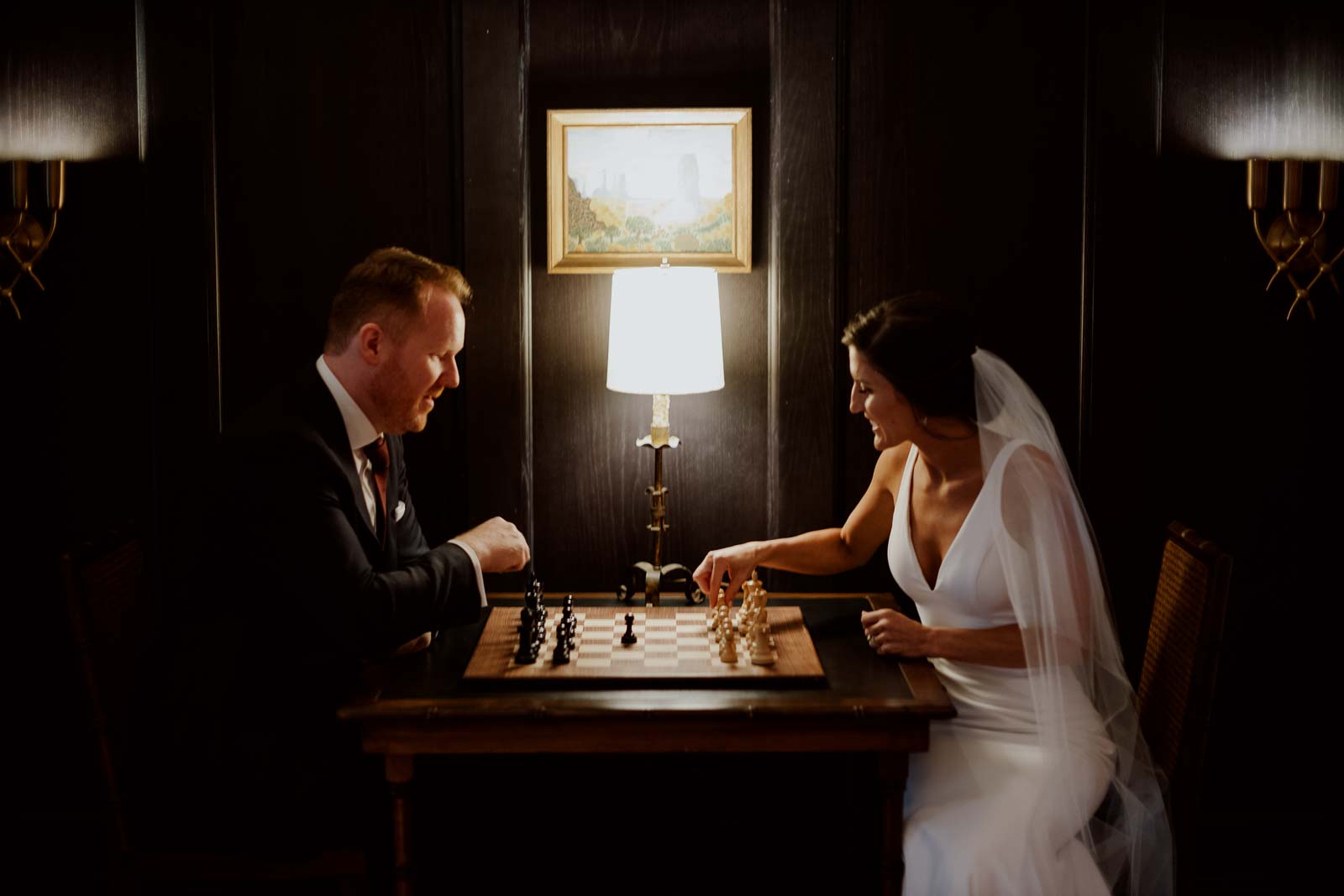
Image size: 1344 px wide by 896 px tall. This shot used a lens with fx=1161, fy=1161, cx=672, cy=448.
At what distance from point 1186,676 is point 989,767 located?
0.53 m

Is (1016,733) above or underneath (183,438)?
underneath

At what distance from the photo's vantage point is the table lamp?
10.5 ft

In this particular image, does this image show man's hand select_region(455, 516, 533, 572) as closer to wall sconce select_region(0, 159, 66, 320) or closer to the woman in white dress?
the woman in white dress

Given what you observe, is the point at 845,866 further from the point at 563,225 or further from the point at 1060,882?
the point at 563,225

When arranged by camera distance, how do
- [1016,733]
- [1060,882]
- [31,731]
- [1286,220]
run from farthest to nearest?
[31,731] < [1286,220] < [1016,733] < [1060,882]

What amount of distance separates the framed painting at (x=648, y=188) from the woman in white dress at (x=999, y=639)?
0.70 meters

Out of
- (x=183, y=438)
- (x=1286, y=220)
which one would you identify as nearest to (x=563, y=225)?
(x=183, y=438)

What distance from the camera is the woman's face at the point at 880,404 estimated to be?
2.93 meters

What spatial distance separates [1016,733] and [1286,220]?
176 centimetres

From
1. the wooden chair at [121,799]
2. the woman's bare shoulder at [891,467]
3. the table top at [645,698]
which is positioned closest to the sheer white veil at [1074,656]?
the table top at [645,698]

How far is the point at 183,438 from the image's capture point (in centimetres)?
353

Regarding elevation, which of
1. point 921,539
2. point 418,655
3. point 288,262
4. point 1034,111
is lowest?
point 418,655

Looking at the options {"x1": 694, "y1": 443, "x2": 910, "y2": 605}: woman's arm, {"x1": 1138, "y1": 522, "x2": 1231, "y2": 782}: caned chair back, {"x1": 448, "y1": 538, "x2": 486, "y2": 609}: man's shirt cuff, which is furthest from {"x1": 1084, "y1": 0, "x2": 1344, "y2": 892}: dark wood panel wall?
{"x1": 448, "y1": 538, "x2": 486, "y2": 609}: man's shirt cuff

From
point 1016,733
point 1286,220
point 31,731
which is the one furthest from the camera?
point 31,731
